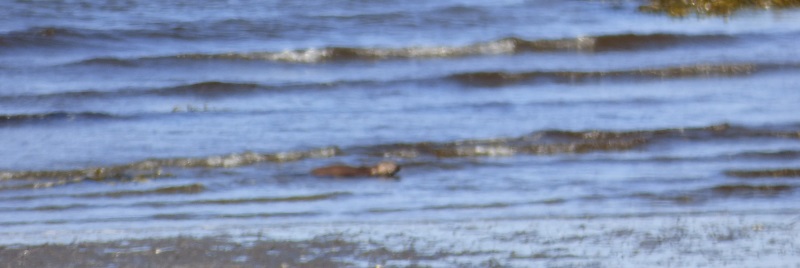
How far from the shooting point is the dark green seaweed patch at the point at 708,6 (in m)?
10.9

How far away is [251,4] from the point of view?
1144 cm

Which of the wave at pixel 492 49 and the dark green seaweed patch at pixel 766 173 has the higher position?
the dark green seaweed patch at pixel 766 173

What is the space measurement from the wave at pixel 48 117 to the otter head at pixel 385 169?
7.23ft

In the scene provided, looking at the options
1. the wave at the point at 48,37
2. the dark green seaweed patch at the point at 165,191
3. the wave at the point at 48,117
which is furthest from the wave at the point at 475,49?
the dark green seaweed patch at the point at 165,191

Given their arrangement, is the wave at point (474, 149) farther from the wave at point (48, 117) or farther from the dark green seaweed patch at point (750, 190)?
the wave at point (48, 117)

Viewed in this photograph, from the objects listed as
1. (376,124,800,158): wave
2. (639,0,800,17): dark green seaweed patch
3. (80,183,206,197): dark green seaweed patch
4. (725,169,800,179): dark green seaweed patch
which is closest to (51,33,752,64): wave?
(639,0,800,17): dark green seaweed patch

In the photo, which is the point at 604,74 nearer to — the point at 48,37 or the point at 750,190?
the point at 750,190

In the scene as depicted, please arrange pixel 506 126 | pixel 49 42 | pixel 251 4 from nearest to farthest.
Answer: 1. pixel 506 126
2. pixel 49 42
3. pixel 251 4

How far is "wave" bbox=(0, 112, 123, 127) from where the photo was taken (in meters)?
7.51

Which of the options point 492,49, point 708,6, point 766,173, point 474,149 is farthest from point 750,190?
point 708,6

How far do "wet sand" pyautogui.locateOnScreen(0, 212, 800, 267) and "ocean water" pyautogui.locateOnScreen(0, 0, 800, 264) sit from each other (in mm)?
183

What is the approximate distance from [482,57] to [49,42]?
297 centimetres

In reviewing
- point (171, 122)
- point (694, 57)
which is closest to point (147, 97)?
point (171, 122)

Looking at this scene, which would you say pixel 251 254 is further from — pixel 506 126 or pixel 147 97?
pixel 147 97
